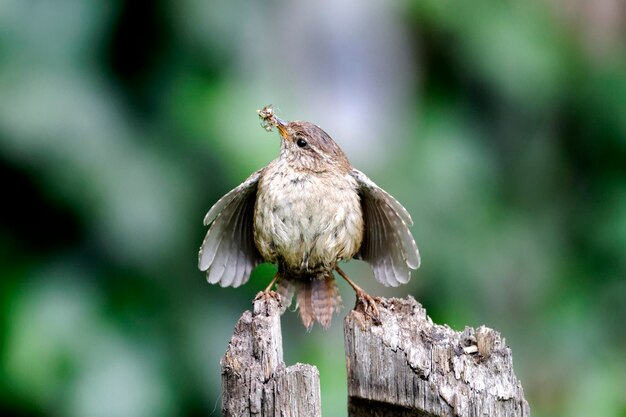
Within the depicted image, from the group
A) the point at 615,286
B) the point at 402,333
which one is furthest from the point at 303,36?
the point at 402,333

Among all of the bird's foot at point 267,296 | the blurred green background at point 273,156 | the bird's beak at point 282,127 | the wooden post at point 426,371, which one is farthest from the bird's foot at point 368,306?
the blurred green background at point 273,156

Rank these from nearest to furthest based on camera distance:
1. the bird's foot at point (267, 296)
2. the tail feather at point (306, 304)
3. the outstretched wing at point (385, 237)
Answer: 1. the bird's foot at point (267, 296)
2. the outstretched wing at point (385, 237)
3. the tail feather at point (306, 304)

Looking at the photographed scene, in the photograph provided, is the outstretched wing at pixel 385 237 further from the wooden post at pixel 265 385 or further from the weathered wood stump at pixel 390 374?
the wooden post at pixel 265 385

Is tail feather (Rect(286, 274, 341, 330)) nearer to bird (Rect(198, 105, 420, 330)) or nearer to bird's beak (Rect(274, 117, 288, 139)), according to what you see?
bird (Rect(198, 105, 420, 330))

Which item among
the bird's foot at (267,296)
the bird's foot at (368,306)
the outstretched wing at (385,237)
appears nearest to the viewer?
the bird's foot at (368,306)

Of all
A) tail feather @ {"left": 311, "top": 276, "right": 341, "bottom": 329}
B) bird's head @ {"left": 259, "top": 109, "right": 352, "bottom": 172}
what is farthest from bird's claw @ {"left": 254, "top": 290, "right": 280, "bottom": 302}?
bird's head @ {"left": 259, "top": 109, "right": 352, "bottom": 172}

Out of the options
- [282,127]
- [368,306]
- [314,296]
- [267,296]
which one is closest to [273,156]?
[282,127]
